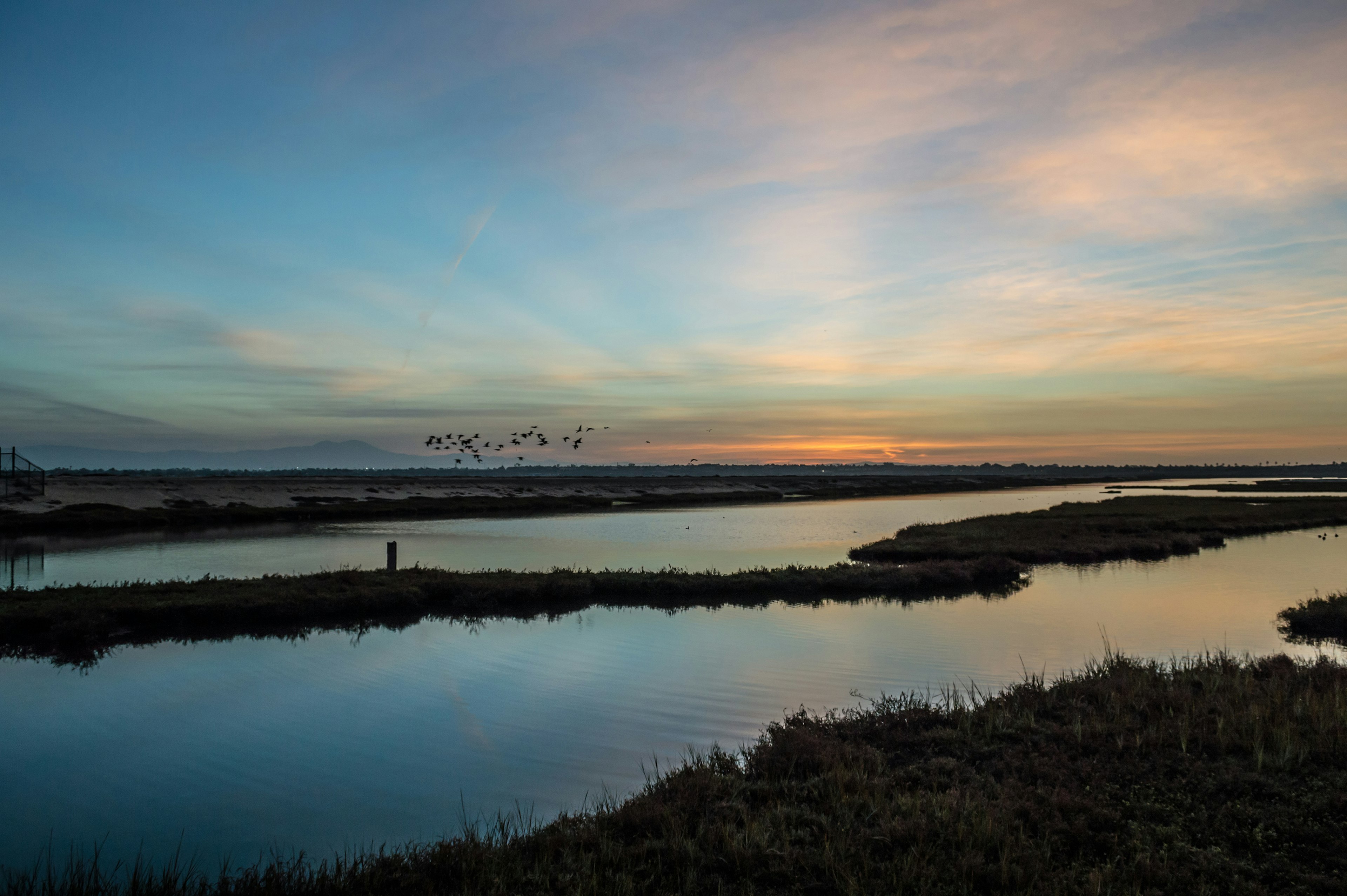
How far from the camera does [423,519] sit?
206 ft

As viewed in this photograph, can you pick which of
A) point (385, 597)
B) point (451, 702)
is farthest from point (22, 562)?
point (451, 702)

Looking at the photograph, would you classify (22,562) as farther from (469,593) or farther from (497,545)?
(469,593)

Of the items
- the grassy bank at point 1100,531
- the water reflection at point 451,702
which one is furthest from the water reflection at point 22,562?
the grassy bank at point 1100,531

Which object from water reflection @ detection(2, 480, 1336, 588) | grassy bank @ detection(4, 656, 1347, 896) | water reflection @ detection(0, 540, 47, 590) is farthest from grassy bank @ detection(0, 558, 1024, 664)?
grassy bank @ detection(4, 656, 1347, 896)

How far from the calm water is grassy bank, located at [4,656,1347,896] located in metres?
1.63

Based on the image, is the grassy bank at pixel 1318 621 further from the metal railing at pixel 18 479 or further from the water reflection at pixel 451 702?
the metal railing at pixel 18 479

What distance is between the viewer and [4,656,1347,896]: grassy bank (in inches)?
265

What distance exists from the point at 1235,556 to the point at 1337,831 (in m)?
34.8

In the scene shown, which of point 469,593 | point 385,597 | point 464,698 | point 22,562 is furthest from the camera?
point 22,562

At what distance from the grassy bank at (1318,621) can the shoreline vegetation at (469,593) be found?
7.98 meters

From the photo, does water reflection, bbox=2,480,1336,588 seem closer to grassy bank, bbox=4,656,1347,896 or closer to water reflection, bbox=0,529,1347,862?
water reflection, bbox=0,529,1347,862

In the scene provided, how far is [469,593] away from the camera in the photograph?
77.1 feet

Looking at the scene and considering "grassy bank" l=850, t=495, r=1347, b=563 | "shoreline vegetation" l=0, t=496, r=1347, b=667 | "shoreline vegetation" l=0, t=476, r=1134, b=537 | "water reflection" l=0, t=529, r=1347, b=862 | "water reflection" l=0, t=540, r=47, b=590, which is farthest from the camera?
"shoreline vegetation" l=0, t=476, r=1134, b=537

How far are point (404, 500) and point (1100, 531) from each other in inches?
2507
